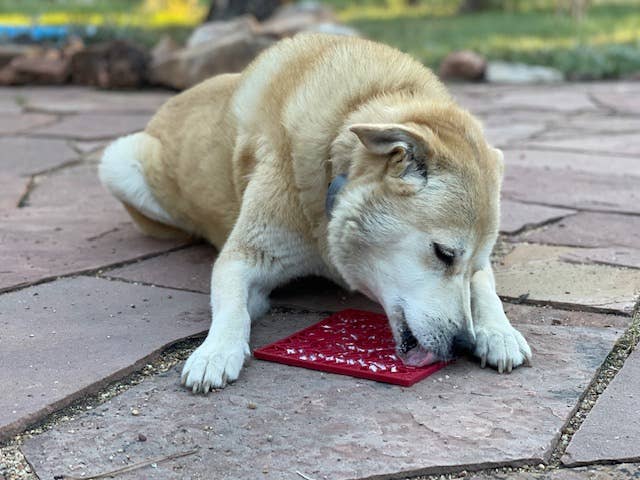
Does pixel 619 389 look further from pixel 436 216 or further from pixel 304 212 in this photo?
pixel 304 212

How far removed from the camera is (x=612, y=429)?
91.2 inches

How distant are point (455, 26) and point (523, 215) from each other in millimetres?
8751

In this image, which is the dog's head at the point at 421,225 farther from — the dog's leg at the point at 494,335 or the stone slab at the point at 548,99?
the stone slab at the point at 548,99

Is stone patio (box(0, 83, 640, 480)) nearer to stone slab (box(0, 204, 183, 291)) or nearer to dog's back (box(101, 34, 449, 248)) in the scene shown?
stone slab (box(0, 204, 183, 291))

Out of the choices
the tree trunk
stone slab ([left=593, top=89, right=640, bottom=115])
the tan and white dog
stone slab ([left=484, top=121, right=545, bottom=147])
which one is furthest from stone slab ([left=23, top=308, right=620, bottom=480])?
the tree trunk

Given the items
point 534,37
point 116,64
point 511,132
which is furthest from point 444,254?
point 534,37

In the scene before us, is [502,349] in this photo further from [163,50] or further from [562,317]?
[163,50]

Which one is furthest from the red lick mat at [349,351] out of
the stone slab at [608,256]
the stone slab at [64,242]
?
the stone slab at [64,242]

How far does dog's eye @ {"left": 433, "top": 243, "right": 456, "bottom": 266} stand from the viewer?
108 inches

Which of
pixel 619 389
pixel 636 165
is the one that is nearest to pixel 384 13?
pixel 636 165

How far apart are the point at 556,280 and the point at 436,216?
916mm

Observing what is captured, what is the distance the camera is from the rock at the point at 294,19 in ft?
29.3

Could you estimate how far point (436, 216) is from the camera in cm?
273

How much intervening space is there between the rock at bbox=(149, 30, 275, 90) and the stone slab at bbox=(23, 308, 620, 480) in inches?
222
